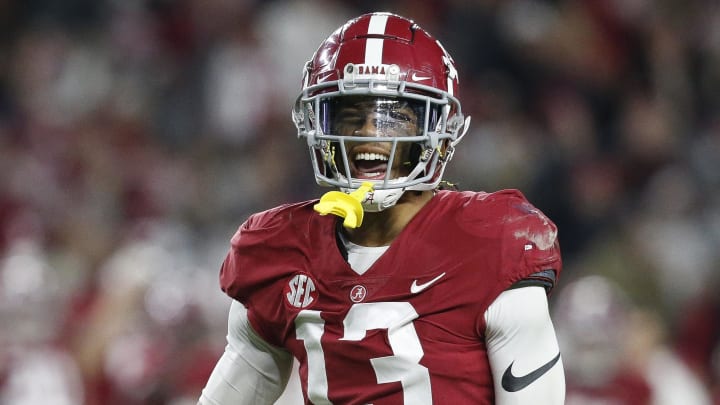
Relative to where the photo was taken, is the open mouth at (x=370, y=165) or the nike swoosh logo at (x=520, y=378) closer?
the nike swoosh logo at (x=520, y=378)

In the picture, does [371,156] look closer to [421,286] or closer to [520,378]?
[421,286]

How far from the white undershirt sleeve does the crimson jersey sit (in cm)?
3

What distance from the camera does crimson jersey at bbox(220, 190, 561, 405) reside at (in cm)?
194

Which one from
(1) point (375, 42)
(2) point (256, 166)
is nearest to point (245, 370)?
(1) point (375, 42)

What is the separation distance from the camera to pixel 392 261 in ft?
6.62

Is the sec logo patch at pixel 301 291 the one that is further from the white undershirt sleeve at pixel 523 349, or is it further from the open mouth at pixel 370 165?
the white undershirt sleeve at pixel 523 349

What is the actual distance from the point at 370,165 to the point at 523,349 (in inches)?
15.7

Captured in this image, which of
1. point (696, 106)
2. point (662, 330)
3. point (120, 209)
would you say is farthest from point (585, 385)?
point (120, 209)

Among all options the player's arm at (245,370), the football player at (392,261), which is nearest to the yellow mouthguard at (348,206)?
the football player at (392,261)

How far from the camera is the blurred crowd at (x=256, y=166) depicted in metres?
4.61

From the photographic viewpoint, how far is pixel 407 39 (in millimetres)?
2104

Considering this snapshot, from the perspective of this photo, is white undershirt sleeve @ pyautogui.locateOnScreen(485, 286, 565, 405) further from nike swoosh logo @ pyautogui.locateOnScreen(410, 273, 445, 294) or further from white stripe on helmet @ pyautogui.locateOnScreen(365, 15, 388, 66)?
→ white stripe on helmet @ pyautogui.locateOnScreen(365, 15, 388, 66)

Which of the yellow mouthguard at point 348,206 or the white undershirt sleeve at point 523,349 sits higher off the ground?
the yellow mouthguard at point 348,206

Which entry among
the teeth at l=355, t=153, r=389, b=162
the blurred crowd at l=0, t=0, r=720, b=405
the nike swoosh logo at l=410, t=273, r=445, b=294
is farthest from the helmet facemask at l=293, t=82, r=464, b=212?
the blurred crowd at l=0, t=0, r=720, b=405
